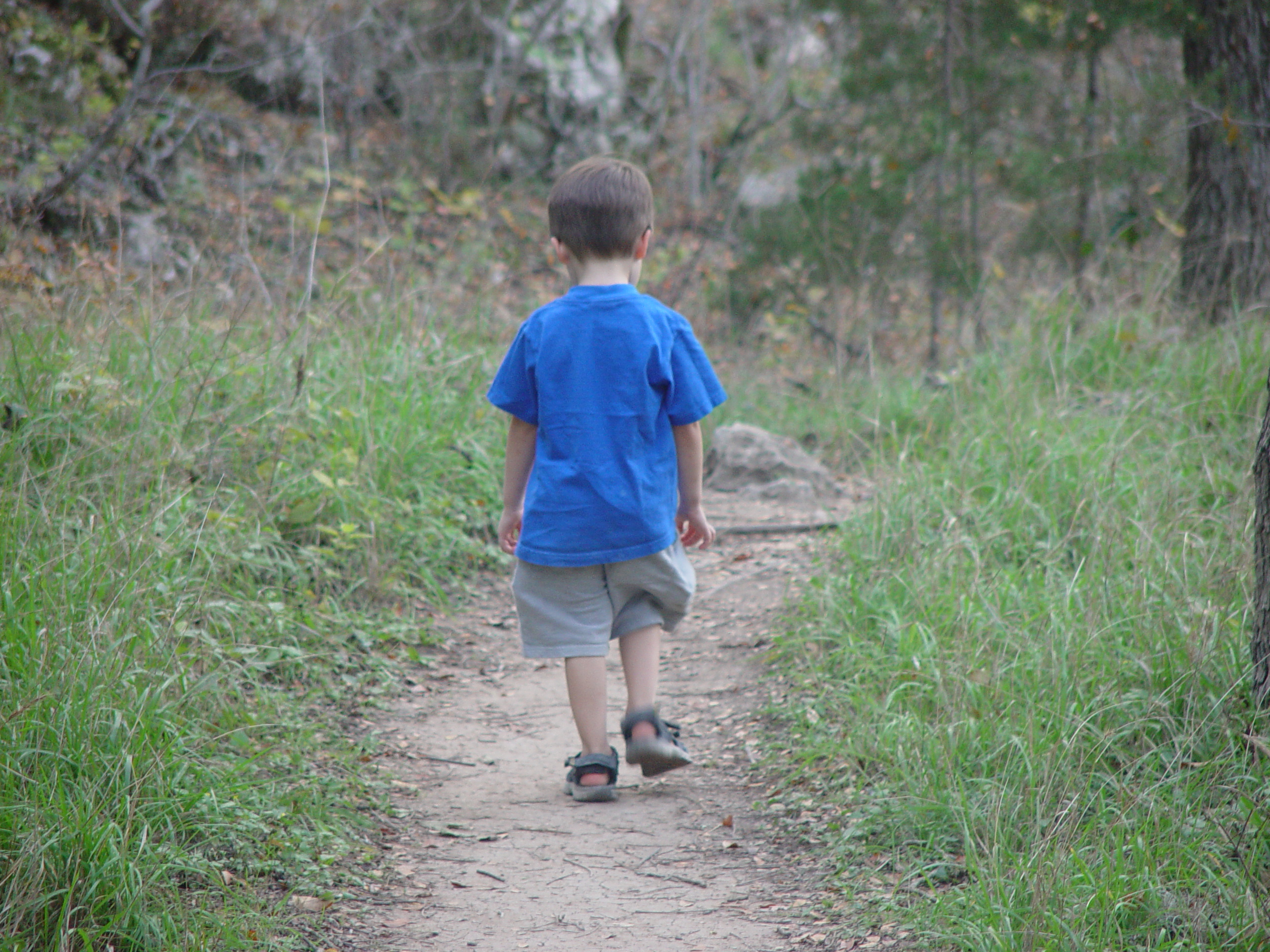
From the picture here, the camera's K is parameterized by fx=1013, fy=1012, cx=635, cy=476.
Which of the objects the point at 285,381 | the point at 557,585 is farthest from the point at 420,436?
the point at 557,585

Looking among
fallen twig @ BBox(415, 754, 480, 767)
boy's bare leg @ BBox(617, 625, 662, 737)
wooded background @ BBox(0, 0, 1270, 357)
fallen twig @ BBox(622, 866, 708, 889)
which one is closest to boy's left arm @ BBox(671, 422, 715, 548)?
boy's bare leg @ BBox(617, 625, 662, 737)

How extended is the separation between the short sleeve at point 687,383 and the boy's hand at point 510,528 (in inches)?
19.9

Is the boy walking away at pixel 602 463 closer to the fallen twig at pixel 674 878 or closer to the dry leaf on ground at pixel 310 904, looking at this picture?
the fallen twig at pixel 674 878

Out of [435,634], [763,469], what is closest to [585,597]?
[435,634]

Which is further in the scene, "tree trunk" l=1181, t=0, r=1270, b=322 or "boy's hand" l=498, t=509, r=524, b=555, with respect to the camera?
"tree trunk" l=1181, t=0, r=1270, b=322

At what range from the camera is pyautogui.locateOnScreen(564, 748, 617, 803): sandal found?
2799 millimetres

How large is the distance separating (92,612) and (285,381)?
193 cm

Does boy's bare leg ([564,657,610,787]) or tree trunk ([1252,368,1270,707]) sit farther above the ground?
tree trunk ([1252,368,1270,707])

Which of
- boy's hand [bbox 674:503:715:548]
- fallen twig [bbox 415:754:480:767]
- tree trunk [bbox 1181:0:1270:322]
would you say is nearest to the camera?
boy's hand [bbox 674:503:715:548]

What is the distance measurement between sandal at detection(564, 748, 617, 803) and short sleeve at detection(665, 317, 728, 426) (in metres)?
0.95

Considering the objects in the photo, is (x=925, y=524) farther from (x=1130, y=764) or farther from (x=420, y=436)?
(x=420, y=436)

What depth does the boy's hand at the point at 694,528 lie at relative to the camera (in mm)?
2865

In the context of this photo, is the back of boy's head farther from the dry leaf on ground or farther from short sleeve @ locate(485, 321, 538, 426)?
the dry leaf on ground

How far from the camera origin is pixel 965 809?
2379 millimetres
